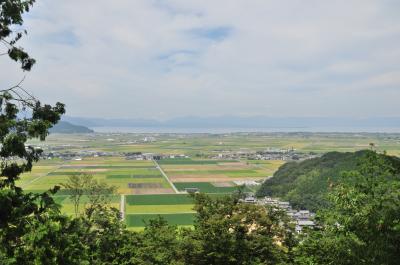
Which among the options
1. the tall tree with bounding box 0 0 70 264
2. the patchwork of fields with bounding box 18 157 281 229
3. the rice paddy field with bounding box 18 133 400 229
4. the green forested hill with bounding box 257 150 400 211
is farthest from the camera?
the green forested hill with bounding box 257 150 400 211

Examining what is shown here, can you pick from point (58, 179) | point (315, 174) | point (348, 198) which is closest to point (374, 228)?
point (348, 198)

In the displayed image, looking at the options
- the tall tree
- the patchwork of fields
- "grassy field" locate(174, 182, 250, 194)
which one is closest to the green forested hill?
"grassy field" locate(174, 182, 250, 194)

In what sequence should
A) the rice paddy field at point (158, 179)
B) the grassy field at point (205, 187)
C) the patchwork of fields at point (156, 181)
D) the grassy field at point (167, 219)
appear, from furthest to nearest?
the grassy field at point (205, 187) < the rice paddy field at point (158, 179) < the patchwork of fields at point (156, 181) < the grassy field at point (167, 219)

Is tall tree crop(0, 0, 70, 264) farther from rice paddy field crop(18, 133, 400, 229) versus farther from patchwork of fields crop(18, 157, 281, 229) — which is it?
patchwork of fields crop(18, 157, 281, 229)

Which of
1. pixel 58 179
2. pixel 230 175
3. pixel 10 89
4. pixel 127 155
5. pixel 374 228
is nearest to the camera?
pixel 10 89

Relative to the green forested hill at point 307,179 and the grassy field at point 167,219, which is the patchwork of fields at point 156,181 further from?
the green forested hill at point 307,179

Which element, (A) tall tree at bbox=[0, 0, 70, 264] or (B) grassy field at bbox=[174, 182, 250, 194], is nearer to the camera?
(A) tall tree at bbox=[0, 0, 70, 264]

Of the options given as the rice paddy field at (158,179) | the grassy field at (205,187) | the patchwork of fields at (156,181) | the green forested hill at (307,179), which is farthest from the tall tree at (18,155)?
the grassy field at (205,187)

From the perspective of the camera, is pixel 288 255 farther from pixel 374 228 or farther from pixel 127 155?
pixel 127 155
